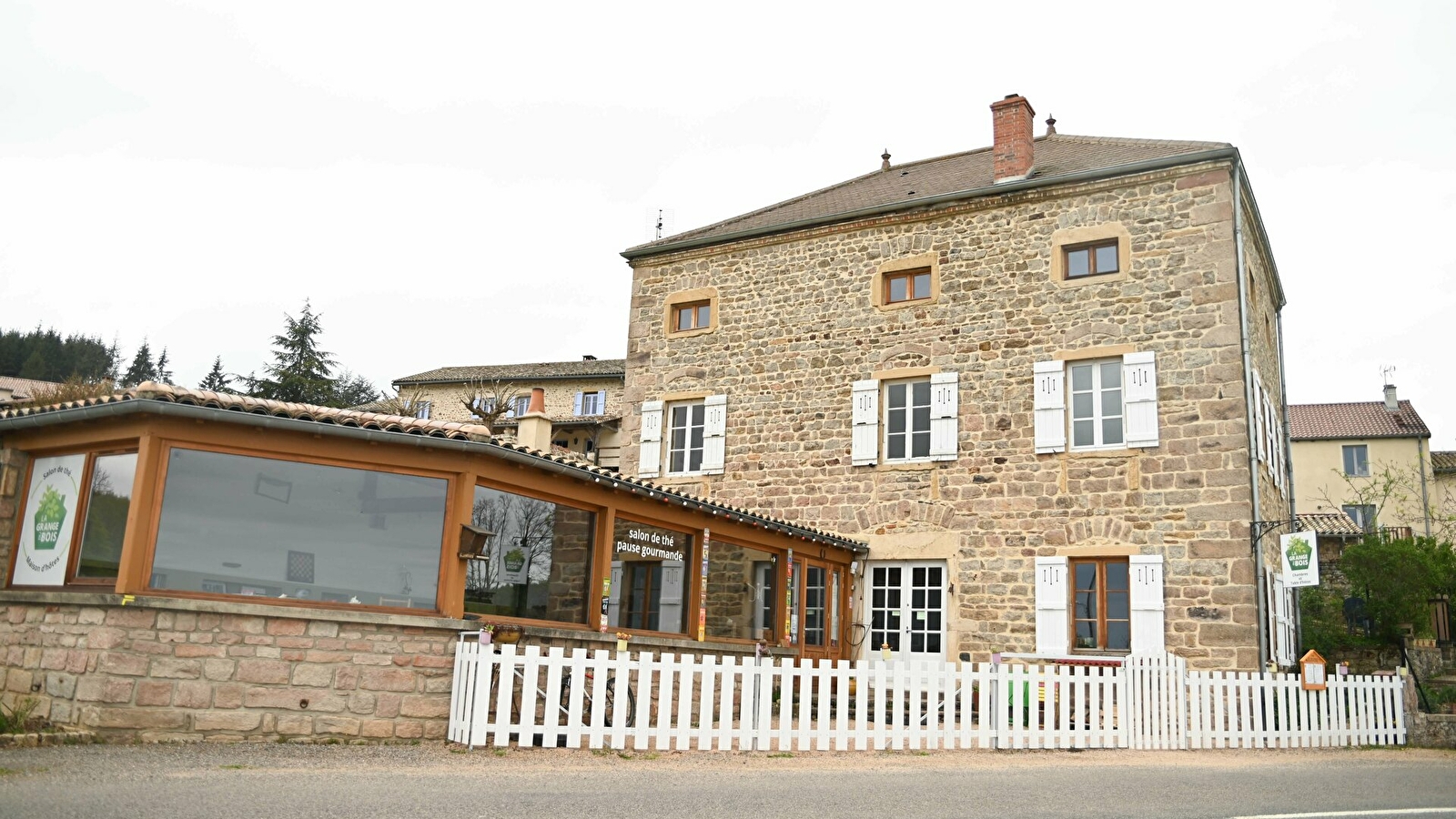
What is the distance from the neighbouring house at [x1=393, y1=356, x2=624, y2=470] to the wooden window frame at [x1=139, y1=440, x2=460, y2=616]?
27.8 metres

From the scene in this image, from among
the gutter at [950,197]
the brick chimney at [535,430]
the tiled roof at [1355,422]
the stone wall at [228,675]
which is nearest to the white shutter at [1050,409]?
the gutter at [950,197]

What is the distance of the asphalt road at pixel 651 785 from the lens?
5238 millimetres

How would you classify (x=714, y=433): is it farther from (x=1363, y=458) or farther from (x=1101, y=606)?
(x=1363, y=458)

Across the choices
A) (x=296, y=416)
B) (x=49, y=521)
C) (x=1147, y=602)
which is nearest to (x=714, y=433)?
(x=1147, y=602)

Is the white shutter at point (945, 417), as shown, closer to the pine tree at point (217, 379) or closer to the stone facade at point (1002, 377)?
the stone facade at point (1002, 377)

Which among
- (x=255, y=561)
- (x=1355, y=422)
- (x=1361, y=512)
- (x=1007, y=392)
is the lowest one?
(x=255, y=561)

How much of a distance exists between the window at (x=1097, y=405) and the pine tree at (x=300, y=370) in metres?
31.9

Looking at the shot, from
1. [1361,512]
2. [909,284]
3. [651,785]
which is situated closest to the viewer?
[651,785]

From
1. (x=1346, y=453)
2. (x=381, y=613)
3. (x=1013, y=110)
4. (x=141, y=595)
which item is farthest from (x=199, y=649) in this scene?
(x=1346, y=453)

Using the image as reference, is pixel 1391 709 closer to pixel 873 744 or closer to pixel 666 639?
pixel 873 744

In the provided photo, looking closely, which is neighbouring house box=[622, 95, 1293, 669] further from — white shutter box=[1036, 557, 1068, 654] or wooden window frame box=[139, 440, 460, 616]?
wooden window frame box=[139, 440, 460, 616]

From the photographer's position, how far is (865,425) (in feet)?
49.8

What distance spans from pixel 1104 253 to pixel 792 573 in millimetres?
5481

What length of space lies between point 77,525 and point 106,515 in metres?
0.37
